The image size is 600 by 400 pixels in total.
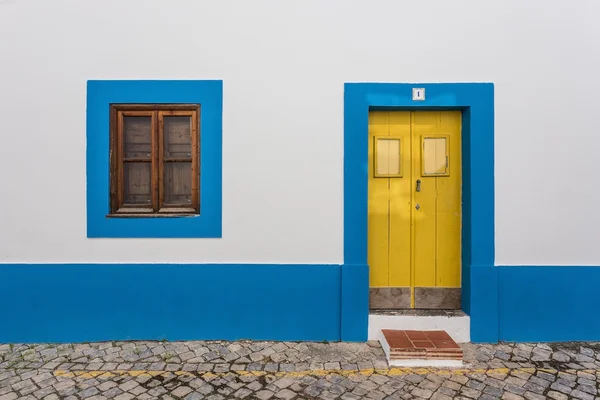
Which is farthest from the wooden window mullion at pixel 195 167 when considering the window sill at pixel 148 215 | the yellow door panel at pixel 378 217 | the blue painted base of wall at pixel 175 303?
the yellow door panel at pixel 378 217

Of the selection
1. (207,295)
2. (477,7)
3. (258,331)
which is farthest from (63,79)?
(477,7)

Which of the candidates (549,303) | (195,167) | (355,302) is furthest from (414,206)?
(195,167)

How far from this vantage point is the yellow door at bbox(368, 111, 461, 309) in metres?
3.81

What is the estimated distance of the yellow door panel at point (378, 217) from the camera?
12.5ft

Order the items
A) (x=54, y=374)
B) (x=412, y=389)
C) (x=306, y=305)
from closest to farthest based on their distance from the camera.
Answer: (x=412, y=389), (x=54, y=374), (x=306, y=305)

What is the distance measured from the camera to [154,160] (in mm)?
3674

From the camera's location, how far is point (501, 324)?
11.9 ft

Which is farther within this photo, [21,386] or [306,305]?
[306,305]

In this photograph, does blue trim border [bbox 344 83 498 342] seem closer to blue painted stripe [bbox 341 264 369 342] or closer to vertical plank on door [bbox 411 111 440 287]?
blue painted stripe [bbox 341 264 369 342]

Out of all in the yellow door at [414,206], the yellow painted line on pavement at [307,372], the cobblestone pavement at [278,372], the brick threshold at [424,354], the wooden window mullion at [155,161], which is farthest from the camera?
the yellow door at [414,206]

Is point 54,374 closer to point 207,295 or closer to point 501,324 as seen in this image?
point 207,295

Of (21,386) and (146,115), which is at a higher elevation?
(146,115)

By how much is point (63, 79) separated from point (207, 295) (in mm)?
2750

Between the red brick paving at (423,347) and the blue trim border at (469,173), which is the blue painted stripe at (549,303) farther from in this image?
the red brick paving at (423,347)
